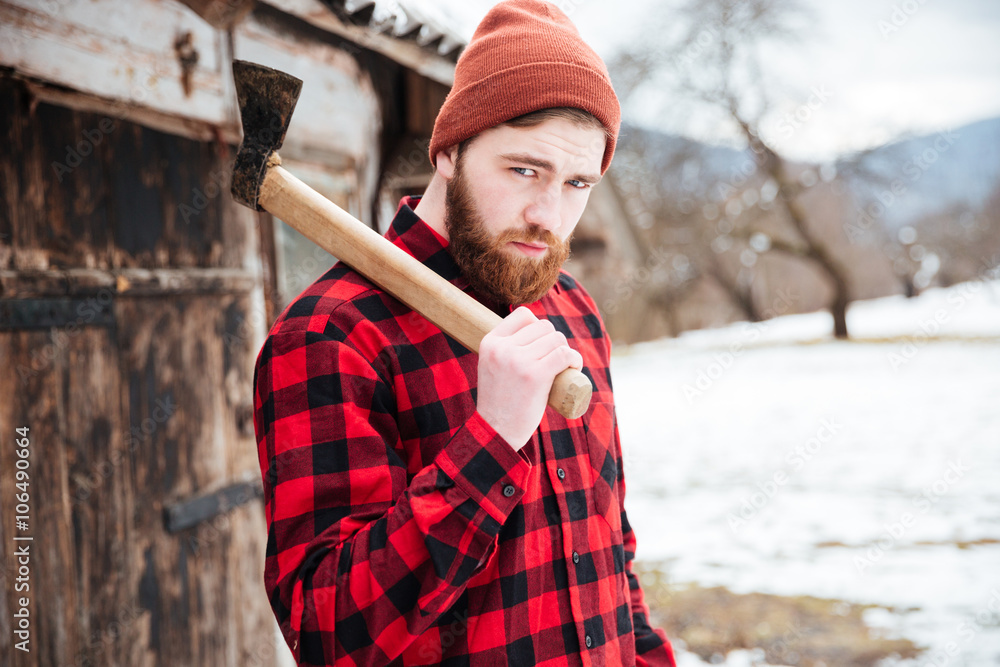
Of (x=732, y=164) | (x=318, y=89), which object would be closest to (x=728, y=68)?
(x=732, y=164)

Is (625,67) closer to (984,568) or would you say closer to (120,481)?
(984,568)

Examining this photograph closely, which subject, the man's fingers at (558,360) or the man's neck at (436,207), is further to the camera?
the man's neck at (436,207)

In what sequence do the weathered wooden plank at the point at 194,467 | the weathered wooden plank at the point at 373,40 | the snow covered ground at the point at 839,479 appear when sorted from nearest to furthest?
1. the weathered wooden plank at the point at 194,467
2. the weathered wooden plank at the point at 373,40
3. the snow covered ground at the point at 839,479

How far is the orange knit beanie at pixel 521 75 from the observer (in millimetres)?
1262

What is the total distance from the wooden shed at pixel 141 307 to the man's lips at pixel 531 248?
1.16 meters

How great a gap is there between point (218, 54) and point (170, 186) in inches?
20.7

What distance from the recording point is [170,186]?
227cm

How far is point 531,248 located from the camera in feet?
4.14

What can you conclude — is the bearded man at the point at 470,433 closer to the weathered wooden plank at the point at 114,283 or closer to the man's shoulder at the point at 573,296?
the man's shoulder at the point at 573,296

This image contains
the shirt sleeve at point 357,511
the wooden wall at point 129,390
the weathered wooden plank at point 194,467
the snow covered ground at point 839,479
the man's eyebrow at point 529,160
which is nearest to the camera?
the shirt sleeve at point 357,511

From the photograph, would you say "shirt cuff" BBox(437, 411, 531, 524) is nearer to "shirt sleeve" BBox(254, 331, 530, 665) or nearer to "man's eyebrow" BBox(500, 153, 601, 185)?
"shirt sleeve" BBox(254, 331, 530, 665)

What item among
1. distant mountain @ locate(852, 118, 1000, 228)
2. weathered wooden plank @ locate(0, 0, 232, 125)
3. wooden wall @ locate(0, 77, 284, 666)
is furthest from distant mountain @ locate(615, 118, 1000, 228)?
wooden wall @ locate(0, 77, 284, 666)

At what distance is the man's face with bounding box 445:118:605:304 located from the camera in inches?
48.8

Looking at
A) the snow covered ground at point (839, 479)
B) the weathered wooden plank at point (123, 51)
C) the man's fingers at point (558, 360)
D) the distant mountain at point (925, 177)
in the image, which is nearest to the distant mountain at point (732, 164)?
the distant mountain at point (925, 177)
